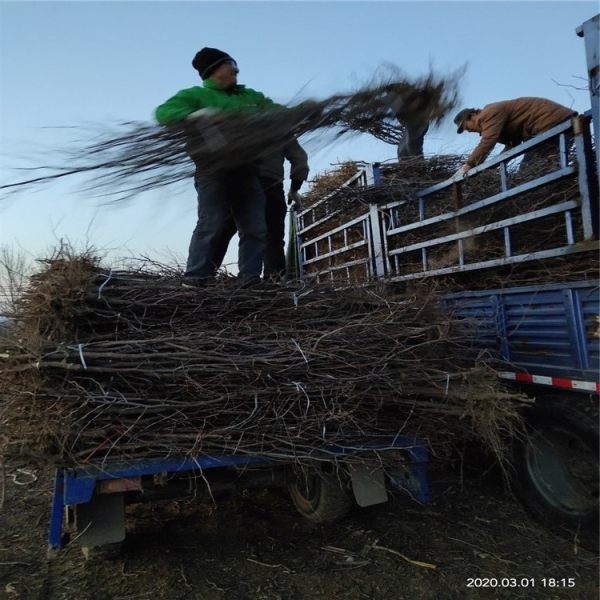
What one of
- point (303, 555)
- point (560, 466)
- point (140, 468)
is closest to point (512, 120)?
point (560, 466)

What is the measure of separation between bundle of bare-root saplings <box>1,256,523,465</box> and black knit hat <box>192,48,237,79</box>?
1.70 m

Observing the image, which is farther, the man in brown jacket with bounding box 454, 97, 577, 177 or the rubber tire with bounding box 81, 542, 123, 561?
the man in brown jacket with bounding box 454, 97, 577, 177

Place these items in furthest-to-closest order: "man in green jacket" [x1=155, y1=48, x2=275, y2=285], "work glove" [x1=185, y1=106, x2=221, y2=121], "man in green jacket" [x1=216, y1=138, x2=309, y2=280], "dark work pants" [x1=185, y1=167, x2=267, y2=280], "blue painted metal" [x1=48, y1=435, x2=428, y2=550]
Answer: "dark work pants" [x1=185, y1=167, x2=267, y2=280] → "man in green jacket" [x1=216, y1=138, x2=309, y2=280] → "man in green jacket" [x1=155, y1=48, x2=275, y2=285] → "work glove" [x1=185, y1=106, x2=221, y2=121] → "blue painted metal" [x1=48, y1=435, x2=428, y2=550]

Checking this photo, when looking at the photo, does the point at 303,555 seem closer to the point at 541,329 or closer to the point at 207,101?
the point at 541,329

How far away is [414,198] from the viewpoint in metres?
4.79

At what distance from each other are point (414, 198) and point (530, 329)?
173cm

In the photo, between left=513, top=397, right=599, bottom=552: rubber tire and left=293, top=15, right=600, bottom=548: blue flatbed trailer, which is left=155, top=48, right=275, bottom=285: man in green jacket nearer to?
left=293, top=15, right=600, bottom=548: blue flatbed trailer

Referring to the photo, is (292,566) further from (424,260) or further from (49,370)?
(424,260)

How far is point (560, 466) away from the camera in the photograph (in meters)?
3.37

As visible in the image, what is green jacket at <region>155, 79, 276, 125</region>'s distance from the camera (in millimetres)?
3477

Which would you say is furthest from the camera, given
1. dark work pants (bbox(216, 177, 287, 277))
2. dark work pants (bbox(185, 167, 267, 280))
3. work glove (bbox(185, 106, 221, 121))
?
dark work pants (bbox(216, 177, 287, 277))

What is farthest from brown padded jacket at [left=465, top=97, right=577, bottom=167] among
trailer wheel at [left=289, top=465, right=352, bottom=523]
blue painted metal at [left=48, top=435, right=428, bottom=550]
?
trailer wheel at [left=289, top=465, right=352, bottom=523]

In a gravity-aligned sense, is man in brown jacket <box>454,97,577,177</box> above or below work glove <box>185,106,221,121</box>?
above

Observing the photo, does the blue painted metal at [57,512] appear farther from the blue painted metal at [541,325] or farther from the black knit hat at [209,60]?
the black knit hat at [209,60]
